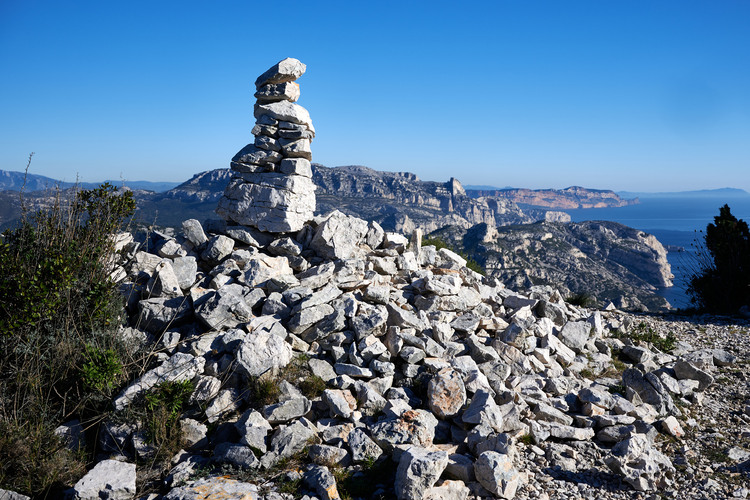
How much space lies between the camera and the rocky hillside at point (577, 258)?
3110 inches

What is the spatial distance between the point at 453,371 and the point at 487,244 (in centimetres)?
8666

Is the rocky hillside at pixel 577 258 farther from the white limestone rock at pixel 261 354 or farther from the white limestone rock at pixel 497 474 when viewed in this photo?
the white limestone rock at pixel 497 474

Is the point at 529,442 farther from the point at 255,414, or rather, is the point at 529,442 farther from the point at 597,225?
the point at 597,225

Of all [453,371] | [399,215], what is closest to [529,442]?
[453,371]

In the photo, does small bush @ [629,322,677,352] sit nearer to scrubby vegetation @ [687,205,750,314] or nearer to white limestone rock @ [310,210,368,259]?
scrubby vegetation @ [687,205,750,314]

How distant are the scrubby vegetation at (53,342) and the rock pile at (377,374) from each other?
2.07 feet

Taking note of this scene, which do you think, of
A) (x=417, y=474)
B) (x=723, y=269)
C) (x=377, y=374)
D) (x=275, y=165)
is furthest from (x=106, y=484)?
(x=723, y=269)

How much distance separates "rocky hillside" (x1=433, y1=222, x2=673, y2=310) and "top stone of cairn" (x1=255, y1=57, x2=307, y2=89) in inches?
2288

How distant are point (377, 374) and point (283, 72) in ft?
31.0

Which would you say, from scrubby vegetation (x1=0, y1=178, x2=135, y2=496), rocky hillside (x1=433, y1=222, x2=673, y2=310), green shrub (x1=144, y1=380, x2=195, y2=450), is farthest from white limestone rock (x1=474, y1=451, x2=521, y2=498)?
rocky hillside (x1=433, y1=222, x2=673, y2=310)

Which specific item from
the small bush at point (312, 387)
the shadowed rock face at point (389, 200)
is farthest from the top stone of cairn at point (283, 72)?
the shadowed rock face at point (389, 200)

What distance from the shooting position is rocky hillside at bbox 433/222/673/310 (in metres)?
79.0

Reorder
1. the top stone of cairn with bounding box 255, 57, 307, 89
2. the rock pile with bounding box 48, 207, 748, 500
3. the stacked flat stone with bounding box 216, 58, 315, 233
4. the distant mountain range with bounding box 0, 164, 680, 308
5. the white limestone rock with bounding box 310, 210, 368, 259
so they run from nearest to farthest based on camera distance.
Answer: the rock pile with bounding box 48, 207, 748, 500 < the white limestone rock with bounding box 310, 210, 368, 259 < the stacked flat stone with bounding box 216, 58, 315, 233 < the top stone of cairn with bounding box 255, 57, 307, 89 < the distant mountain range with bounding box 0, 164, 680, 308

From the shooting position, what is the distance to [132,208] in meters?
9.48
